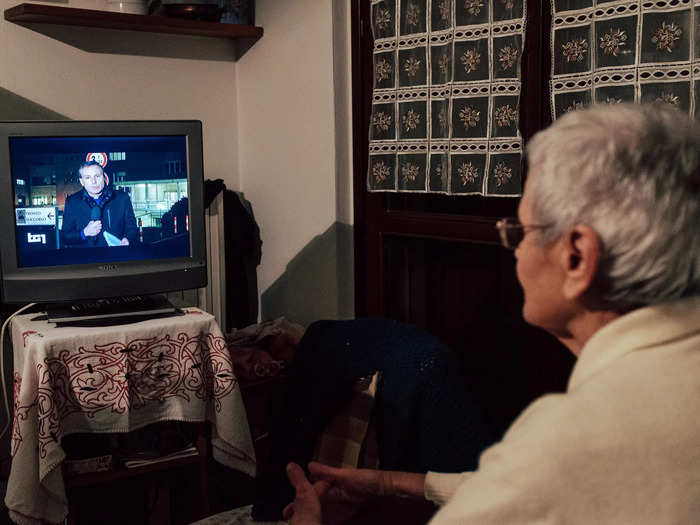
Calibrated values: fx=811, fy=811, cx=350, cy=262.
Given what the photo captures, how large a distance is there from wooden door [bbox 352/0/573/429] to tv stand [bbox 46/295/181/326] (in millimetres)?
819

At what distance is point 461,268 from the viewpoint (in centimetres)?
275

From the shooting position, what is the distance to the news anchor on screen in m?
2.35

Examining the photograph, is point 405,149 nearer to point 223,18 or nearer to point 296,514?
point 223,18

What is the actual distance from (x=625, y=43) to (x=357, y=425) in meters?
1.16

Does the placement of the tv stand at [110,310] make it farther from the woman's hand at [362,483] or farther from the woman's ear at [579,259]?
the woman's ear at [579,259]

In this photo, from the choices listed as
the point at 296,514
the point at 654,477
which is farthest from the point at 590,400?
the point at 296,514

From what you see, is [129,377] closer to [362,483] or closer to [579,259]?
[362,483]

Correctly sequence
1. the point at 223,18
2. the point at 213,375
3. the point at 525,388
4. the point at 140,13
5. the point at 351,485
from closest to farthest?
1. the point at 351,485
2. the point at 213,375
3. the point at 525,388
4. the point at 140,13
5. the point at 223,18

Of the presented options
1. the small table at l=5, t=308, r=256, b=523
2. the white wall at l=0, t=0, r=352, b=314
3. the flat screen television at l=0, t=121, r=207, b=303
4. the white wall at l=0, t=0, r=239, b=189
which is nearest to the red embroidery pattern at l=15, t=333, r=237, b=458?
the small table at l=5, t=308, r=256, b=523

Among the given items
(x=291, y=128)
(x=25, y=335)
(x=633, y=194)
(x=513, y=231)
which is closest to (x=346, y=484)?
(x=513, y=231)

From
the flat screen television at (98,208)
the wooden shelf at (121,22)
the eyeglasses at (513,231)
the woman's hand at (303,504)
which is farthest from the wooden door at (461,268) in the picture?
the eyeglasses at (513,231)

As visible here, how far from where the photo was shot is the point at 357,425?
165cm

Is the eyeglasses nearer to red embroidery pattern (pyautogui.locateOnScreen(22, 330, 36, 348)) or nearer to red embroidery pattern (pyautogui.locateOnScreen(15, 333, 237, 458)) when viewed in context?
red embroidery pattern (pyautogui.locateOnScreen(15, 333, 237, 458))

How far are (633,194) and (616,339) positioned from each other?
151mm
